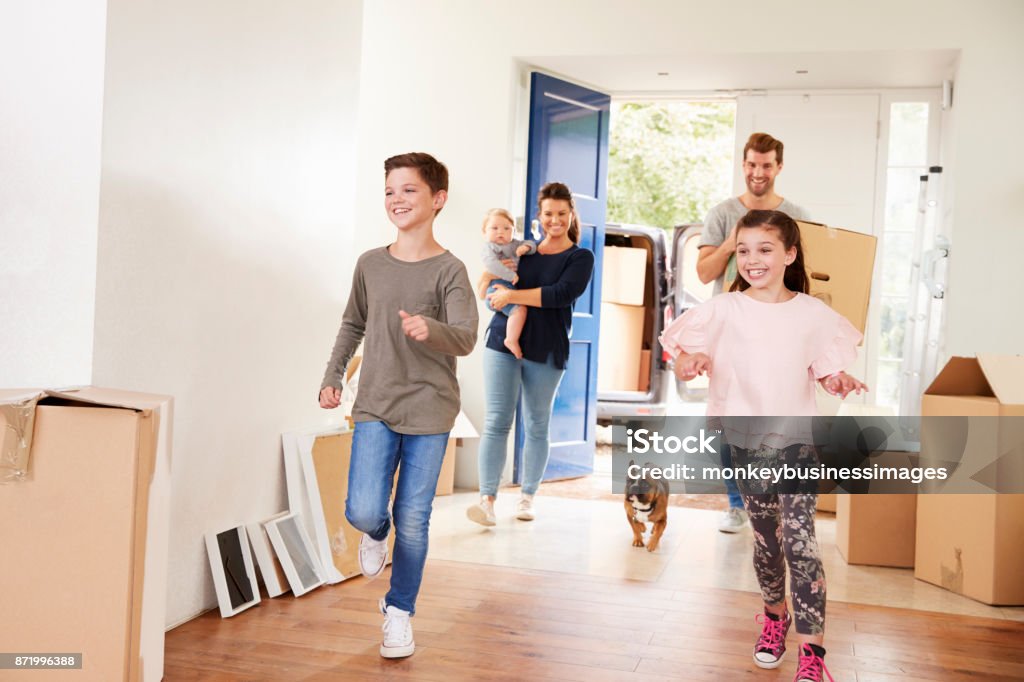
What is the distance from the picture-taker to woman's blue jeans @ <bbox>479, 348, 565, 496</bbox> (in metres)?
4.26

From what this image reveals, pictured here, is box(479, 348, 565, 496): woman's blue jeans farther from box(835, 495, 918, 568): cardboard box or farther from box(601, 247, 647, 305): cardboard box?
box(601, 247, 647, 305): cardboard box

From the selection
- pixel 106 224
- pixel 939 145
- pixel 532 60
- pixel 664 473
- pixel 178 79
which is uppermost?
pixel 532 60

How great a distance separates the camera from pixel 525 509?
4.61m

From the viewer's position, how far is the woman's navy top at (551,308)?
13.7 feet

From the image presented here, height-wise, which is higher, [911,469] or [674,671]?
[911,469]

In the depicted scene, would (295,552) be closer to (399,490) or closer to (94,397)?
(399,490)

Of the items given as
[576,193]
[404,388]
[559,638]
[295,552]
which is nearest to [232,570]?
[295,552]

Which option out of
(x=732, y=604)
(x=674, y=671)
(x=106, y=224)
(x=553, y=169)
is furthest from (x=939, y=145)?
(x=106, y=224)

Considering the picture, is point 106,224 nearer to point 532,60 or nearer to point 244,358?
A: point 244,358

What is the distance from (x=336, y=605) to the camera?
3.05 metres

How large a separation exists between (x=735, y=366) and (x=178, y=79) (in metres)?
1.64

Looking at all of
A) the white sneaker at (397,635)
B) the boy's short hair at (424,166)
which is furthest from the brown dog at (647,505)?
the boy's short hair at (424,166)

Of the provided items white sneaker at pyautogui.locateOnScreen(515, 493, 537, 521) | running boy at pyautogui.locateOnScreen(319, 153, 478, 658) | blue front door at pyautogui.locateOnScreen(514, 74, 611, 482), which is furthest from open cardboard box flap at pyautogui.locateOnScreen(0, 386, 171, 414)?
blue front door at pyautogui.locateOnScreen(514, 74, 611, 482)

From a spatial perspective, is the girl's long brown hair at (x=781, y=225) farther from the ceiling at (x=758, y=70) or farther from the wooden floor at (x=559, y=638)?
the ceiling at (x=758, y=70)
